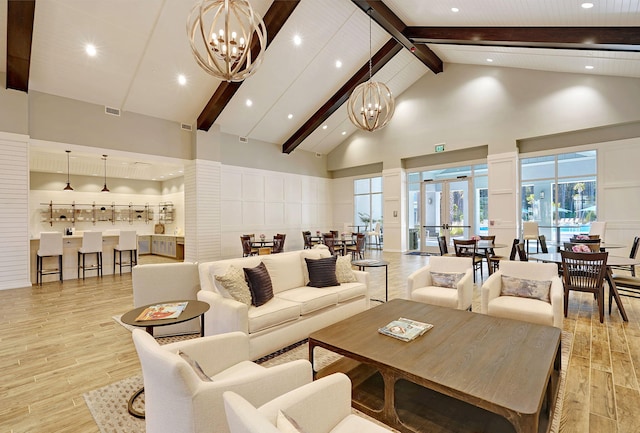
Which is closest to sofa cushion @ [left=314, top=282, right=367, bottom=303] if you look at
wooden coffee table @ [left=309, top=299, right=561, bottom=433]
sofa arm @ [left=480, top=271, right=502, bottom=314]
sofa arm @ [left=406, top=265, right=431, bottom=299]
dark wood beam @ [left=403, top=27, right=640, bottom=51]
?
sofa arm @ [left=406, top=265, right=431, bottom=299]

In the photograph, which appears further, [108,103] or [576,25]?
[108,103]

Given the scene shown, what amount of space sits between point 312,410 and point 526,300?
320 centimetres

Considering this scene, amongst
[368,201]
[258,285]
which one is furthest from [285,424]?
[368,201]

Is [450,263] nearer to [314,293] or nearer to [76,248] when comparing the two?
[314,293]

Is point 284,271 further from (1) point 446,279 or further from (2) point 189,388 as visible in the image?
(2) point 189,388

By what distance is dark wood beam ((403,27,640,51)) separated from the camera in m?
5.18

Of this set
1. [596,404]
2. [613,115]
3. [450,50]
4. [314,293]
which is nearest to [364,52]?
[450,50]

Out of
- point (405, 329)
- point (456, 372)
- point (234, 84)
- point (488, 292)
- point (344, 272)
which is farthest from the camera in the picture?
point (234, 84)

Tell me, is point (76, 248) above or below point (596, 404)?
above

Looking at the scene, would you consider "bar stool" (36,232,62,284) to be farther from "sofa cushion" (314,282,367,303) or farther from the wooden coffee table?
the wooden coffee table

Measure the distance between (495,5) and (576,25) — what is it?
1.49 m

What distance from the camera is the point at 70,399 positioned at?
7.95ft

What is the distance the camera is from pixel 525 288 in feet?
12.0

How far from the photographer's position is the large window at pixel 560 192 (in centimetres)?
815
